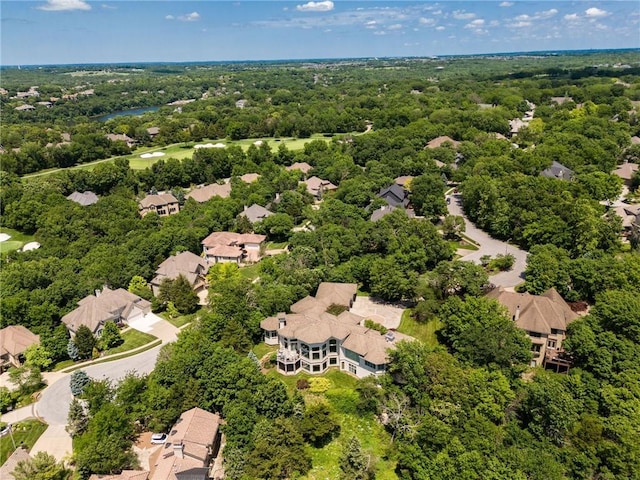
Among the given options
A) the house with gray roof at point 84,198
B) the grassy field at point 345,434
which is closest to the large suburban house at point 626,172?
the grassy field at point 345,434

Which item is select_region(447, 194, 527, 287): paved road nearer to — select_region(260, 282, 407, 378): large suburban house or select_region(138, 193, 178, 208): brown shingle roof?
select_region(260, 282, 407, 378): large suburban house

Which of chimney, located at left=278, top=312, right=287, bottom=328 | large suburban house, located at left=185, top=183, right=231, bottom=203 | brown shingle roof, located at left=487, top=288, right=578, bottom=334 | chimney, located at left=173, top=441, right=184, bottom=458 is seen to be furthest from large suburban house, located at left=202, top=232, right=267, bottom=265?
brown shingle roof, located at left=487, top=288, right=578, bottom=334

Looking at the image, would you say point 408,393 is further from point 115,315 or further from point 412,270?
point 115,315

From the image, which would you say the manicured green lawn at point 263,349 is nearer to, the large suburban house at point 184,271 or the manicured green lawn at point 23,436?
the large suburban house at point 184,271

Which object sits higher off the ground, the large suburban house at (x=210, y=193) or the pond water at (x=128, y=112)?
the pond water at (x=128, y=112)

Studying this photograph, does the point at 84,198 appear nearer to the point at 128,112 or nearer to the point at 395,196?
the point at 395,196

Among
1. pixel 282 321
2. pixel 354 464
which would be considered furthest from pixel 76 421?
pixel 354 464

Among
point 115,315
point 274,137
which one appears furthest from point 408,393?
point 274,137
